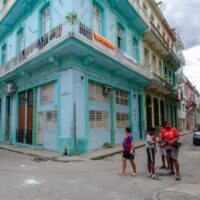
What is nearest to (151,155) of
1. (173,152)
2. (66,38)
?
(173,152)

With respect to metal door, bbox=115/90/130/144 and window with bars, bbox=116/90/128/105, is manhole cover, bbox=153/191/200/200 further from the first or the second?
window with bars, bbox=116/90/128/105

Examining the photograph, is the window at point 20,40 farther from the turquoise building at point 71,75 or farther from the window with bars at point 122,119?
the window with bars at point 122,119

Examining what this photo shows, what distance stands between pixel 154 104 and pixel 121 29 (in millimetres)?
8667

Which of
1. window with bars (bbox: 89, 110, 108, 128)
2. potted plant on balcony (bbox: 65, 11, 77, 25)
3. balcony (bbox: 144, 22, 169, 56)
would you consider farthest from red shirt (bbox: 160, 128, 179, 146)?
balcony (bbox: 144, 22, 169, 56)

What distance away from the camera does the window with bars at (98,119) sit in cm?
1208

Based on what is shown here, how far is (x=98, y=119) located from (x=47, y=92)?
3160 millimetres

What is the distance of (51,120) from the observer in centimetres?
1198

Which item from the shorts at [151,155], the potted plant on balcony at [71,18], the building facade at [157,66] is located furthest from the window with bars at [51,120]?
the building facade at [157,66]

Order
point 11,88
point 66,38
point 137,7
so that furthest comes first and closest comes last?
point 137,7 < point 11,88 < point 66,38

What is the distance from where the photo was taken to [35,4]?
13977 millimetres

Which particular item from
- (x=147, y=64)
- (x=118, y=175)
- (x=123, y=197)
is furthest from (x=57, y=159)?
(x=147, y=64)

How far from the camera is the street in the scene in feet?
16.2

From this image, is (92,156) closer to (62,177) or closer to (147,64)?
(62,177)

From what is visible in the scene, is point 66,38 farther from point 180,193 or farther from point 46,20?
point 180,193
